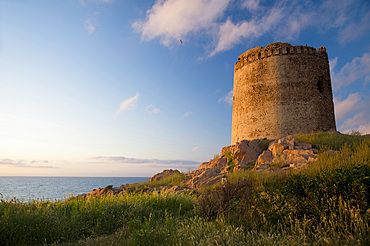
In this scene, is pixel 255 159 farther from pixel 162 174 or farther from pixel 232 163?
pixel 162 174

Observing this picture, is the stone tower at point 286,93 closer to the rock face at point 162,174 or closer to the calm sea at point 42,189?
the rock face at point 162,174

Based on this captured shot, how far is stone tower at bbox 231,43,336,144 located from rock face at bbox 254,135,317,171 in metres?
3.74

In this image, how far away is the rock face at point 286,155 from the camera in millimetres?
10388

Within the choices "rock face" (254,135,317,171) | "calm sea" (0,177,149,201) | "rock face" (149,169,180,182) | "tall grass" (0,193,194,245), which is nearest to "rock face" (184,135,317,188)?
"rock face" (254,135,317,171)

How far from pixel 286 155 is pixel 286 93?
6254 millimetres

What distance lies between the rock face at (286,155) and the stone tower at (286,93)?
3745 mm

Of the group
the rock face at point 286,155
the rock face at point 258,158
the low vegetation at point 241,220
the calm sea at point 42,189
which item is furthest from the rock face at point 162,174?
the low vegetation at point 241,220

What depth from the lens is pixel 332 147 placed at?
11.3 m

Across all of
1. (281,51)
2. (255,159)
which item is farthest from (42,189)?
(281,51)

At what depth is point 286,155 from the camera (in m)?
11.3

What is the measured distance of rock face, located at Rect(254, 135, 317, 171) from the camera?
409 inches

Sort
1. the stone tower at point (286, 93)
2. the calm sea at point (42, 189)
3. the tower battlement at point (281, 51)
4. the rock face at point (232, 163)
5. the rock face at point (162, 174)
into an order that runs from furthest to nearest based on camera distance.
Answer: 1. the rock face at point (162, 174)
2. the tower battlement at point (281, 51)
3. the stone tower at point (286, 93)
4. the rock face at point (232, 163)
5. the calm sea at point (42, 189)

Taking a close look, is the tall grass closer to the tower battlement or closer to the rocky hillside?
the rocky hillside

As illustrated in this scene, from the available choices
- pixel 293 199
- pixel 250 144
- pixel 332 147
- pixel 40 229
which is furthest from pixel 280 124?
pixel 40 229
